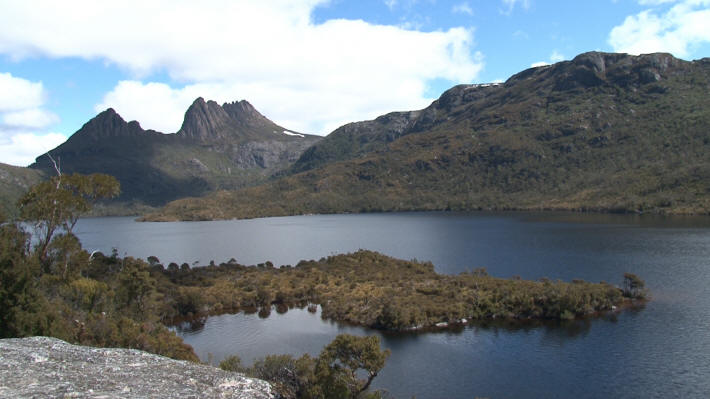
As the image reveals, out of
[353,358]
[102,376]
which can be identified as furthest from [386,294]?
[102,376]

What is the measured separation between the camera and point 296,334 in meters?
55.6

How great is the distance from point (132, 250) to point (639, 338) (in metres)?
128

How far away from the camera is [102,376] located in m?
17.8

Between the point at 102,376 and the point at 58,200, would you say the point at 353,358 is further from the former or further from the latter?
the point at 58,200

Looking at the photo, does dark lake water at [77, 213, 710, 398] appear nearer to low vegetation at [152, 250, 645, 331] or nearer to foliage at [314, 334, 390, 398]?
low vegetation at [152, 250, 645, 331]

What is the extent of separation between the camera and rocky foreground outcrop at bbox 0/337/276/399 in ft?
52.8

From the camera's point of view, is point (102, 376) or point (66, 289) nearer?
point (102, 376)

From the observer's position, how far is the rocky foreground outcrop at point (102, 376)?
52.8ft

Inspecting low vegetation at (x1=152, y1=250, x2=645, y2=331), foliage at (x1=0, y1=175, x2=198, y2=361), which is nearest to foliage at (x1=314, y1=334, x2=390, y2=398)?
foliage at (x1=0, y1=175, x2=198, y2=361)

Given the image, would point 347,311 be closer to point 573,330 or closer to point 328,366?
point 573,330

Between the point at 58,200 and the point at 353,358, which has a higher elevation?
the point at 58,200

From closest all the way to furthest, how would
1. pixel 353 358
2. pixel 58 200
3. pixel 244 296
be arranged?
pixel 353 358 → pixel 58 200 → pixel 244 296

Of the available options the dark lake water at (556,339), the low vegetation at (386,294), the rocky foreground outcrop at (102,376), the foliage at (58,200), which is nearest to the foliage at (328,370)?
the rocky foreground outcrop at (102,376)

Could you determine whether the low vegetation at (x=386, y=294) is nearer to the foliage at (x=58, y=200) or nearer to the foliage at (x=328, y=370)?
the foliage at (x=328, y=370)
